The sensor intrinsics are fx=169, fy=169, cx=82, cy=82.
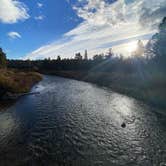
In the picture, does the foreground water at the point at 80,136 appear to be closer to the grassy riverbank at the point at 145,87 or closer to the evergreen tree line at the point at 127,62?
the grassy riverbank at the point at 145,87

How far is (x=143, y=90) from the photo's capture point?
43.1 meters

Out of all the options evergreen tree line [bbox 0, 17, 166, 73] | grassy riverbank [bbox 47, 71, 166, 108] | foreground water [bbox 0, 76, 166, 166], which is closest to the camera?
foreground water [bbox 0, 76, 166, 166]

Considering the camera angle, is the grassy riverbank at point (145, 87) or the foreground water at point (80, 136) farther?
the grassy riverbank at point (145, 87)

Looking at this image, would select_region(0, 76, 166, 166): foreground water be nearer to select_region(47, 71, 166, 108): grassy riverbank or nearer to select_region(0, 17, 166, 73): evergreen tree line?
select_region(47, 71, 166, 108): grassy riverbank

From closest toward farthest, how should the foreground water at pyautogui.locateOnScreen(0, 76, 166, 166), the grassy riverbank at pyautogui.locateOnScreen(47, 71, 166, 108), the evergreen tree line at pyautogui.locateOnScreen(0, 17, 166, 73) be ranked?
the foreground water at pyautogui.locateOnScreen(0, 76, 166, 166), the grassy riverbank at pyautogui.locateOnScreen(47, 71, 166, 108), the evergreen tree line at pyautogui.locateOnScreen(0, 17, 166, 73)

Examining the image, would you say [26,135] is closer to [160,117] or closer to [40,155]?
[40,155]

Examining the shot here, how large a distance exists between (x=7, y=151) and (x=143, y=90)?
35.9 metres

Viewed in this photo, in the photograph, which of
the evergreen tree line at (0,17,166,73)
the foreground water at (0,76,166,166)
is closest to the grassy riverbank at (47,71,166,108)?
the evergreen tree line at (0,17,166,73)

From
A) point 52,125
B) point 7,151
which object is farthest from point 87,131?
point 7,151

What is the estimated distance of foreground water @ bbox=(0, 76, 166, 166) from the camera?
14.7 m

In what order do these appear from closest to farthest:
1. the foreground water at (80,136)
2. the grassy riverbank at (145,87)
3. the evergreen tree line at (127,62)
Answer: the foreground water at (80,136) → the grassy riverbank at (145,87) → the evergreen tree line at (127,62)

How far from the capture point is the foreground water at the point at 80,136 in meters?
14.7

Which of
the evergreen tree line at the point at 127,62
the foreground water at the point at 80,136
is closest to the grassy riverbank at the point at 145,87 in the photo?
the evergreen tree line at the point at 127,62

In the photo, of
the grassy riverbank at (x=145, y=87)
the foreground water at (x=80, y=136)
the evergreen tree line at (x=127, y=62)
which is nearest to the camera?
the foreground water at (x=80, y=136)
